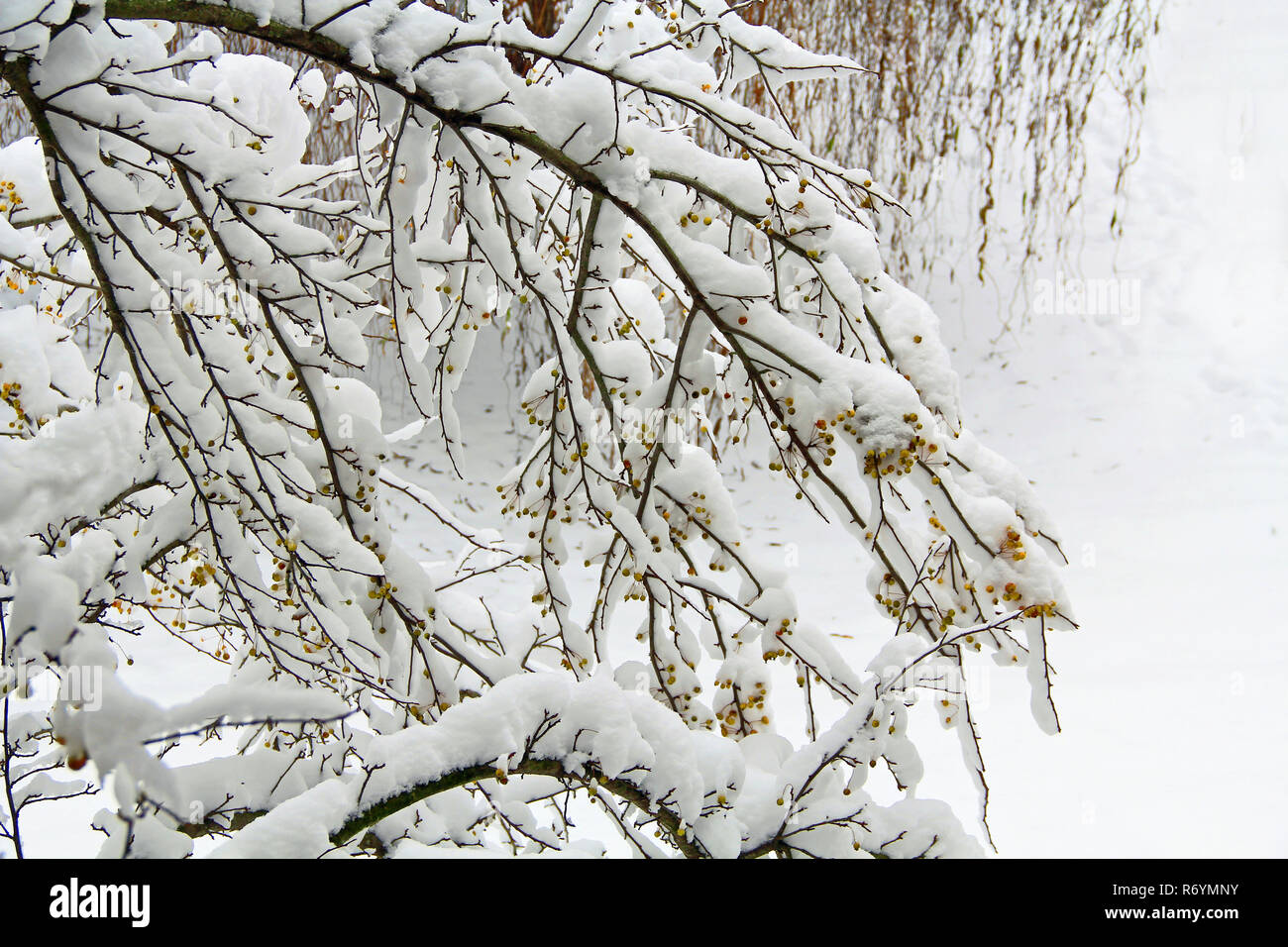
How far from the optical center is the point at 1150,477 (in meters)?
6.73

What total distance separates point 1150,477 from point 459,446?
19.5 ft

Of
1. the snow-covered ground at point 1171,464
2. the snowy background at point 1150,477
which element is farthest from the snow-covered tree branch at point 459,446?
the snow-covered ground at point 1171,464

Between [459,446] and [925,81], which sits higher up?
[925,81]

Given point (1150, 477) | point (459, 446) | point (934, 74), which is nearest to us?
point (459, 446)

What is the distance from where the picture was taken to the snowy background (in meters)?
3.76

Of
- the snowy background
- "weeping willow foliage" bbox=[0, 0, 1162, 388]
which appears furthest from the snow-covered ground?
"weeping willow foliage" bbox=[0, 0, 1162, 388]

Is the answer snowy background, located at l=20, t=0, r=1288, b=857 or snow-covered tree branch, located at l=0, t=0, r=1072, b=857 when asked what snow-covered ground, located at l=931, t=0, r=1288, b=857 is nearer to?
snowy background, located at l=20, t=0, r=1288, b=857

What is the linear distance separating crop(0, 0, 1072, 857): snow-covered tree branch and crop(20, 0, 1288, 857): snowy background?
2047 mm

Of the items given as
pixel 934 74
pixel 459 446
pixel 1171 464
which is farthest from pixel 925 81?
pixel 459 446

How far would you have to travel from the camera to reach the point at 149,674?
14.9 feet

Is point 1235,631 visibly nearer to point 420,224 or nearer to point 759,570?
point 759,570

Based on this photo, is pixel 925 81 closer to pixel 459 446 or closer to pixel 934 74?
pixel 934 74

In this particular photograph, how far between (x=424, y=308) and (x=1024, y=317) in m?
7.05

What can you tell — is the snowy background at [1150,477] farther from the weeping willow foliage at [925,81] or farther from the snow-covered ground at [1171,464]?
the weeping willow foliage at [925,81]
